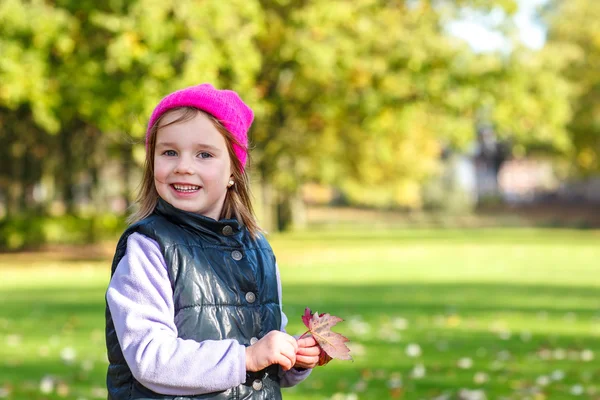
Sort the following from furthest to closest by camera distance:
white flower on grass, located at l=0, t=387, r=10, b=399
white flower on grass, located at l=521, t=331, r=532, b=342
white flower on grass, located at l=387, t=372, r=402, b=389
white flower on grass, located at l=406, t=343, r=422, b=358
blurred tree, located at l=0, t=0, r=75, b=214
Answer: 1. blurred tree, located at l=0, t=0, r=75, b=214
2. white flower on grass, located at l=521, t=331, r=532, b=342
3. white flower on grass, located at l=406, t=343, r=422, b=358
4. white flower on grass, located at l=387, t=372, r=402, b=389
5. white flower on grass, located at l=0, t=387, r=10, b=399

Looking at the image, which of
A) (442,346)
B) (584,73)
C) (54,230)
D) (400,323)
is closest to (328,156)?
(54,230)

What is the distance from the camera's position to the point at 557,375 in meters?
7.60

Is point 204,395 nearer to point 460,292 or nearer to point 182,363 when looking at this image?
point 182,363

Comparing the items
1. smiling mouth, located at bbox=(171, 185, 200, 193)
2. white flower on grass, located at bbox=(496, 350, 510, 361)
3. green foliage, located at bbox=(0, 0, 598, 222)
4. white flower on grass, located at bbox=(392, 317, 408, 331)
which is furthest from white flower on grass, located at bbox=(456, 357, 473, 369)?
green foliage, located at bbox=(0, 0, 598, 222)

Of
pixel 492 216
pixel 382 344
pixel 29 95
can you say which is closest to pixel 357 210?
pixel 492 216

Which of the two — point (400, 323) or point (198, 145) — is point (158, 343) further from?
point (400, 323)

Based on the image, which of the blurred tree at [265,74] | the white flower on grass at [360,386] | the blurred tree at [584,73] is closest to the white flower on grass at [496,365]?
the white flower on grass at [360,386]

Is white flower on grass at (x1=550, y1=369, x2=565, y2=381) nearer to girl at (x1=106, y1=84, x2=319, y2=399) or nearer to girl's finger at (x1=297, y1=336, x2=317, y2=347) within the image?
girl at (x1=106, y1=84, x2=319, y2=399)

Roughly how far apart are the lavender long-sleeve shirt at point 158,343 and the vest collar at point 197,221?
13 centimetres

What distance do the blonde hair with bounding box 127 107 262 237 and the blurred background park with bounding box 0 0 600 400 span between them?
0.33 m

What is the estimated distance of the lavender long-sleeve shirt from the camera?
263cm

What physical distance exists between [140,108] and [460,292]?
7699mm

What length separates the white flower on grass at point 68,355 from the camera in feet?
27.8

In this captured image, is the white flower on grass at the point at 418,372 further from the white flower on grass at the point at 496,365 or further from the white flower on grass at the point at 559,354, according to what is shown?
the white flower on grass at the point at 559,354
